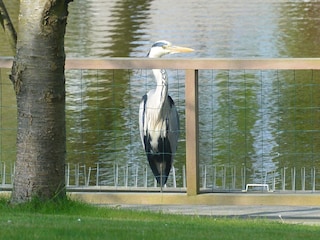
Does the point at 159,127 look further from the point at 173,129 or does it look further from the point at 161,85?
the point at 161,85

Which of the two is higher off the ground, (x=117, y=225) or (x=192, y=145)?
(x=192, y=145)

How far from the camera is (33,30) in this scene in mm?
7980

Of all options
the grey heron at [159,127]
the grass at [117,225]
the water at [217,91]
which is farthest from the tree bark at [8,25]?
the water at [217,91]

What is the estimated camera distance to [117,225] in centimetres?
703

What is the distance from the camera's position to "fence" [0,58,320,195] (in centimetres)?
920

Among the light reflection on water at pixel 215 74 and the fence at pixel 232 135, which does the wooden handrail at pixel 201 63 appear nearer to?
the fence at pixel 232 135

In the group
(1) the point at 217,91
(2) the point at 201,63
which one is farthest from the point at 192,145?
(1) the point at 217,91

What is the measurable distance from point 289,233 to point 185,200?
238 cm

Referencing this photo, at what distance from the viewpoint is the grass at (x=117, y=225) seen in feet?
21.5

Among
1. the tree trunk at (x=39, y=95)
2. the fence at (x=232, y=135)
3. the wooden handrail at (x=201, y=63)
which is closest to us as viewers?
the tree trunk at (x=39, y=95)

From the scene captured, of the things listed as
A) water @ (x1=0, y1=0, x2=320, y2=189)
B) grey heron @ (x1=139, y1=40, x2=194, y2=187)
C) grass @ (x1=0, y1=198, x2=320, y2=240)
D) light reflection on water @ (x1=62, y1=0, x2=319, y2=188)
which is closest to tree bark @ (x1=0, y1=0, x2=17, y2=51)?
grass @ (x1=0, y1=198, x2=320, y2=240)

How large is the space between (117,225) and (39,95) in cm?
149

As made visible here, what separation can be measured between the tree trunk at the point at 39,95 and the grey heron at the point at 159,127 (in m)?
2.40

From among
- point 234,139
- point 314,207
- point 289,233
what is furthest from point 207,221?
point 234,139
